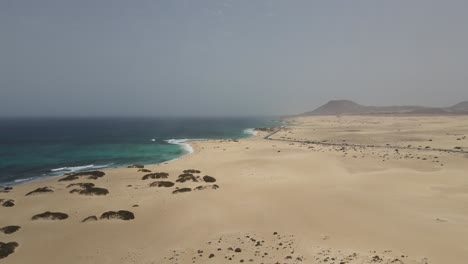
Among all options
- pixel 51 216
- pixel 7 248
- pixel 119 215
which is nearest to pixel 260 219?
pixel 119 215

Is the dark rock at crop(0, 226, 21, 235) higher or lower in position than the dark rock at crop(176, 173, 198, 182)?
lower

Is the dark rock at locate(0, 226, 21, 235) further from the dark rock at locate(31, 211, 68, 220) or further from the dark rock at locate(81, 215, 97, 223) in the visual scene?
A: the dark rock at locate(81, 215, 97, 223)

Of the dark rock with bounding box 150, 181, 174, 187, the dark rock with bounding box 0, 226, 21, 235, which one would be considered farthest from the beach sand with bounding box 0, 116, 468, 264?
the dark rock with bounding box 150, 181, 174, 187

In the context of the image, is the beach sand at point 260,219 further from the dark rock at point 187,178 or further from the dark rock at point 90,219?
the dark rock at point 187,178

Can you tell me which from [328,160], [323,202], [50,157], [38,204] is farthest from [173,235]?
[50,157]

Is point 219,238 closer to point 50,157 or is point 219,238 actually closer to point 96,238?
point 96,238

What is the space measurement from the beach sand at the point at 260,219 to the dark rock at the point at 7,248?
0.37 meters

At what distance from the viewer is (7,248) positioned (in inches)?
829

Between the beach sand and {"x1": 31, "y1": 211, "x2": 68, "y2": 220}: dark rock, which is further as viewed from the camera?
{"x1": 31, "y1": 211, "x2": 68, "y2": 220}: dark rock

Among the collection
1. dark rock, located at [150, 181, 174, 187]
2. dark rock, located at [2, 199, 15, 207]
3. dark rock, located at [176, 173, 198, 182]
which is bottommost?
dark rock, located at [2, 199, 15, 207]

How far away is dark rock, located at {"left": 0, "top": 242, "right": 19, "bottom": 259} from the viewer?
67.2 ft

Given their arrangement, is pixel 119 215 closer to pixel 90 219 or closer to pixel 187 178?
pixel 90 219

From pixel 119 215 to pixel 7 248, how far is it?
827 cm

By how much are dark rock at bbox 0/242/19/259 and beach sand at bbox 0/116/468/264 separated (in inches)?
14.6
